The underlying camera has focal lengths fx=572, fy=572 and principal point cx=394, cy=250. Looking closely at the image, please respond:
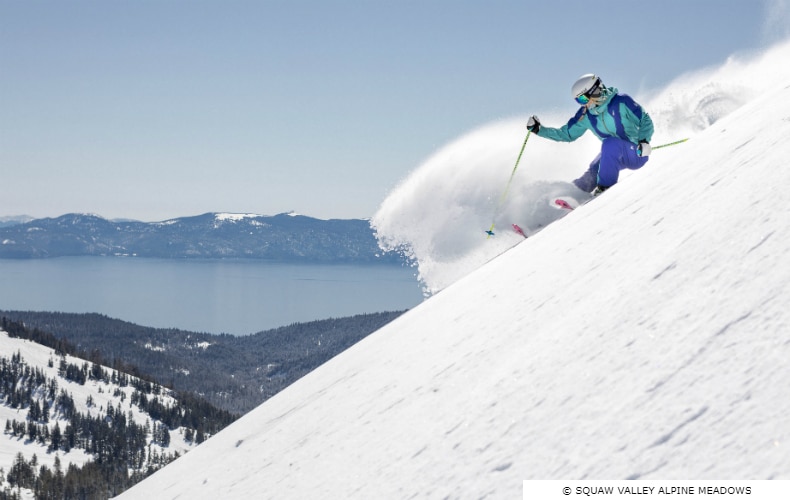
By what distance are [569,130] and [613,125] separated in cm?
122

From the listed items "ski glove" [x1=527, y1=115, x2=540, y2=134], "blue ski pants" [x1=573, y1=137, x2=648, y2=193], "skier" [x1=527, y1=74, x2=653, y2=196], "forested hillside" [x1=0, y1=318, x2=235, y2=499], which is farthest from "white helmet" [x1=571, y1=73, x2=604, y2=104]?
"forested hillside" [x1=0, y1=318, x2=235, y2=499]

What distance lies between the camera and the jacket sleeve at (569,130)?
38.9 ft

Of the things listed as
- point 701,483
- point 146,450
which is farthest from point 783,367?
point 146,450

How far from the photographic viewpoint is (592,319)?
3.95m

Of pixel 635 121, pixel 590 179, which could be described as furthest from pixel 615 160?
pixel 590 179

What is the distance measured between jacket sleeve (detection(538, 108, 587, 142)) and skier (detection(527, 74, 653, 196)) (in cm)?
35

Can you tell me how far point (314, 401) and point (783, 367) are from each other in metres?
5.59

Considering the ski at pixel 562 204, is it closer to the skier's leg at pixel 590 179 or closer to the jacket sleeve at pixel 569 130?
the skier's leg at pixel 590 179

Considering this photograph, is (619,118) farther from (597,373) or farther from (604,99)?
(597,373)

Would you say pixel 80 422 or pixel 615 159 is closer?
pixel 615 159

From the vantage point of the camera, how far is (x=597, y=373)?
3176mm

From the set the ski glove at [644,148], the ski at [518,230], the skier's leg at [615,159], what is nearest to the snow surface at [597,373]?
the ski glove at [644,148]

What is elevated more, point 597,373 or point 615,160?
point 615,160

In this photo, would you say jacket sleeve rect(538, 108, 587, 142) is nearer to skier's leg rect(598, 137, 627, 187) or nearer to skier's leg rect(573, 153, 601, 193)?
skier's leg rect(573, 153, 601, 193)
